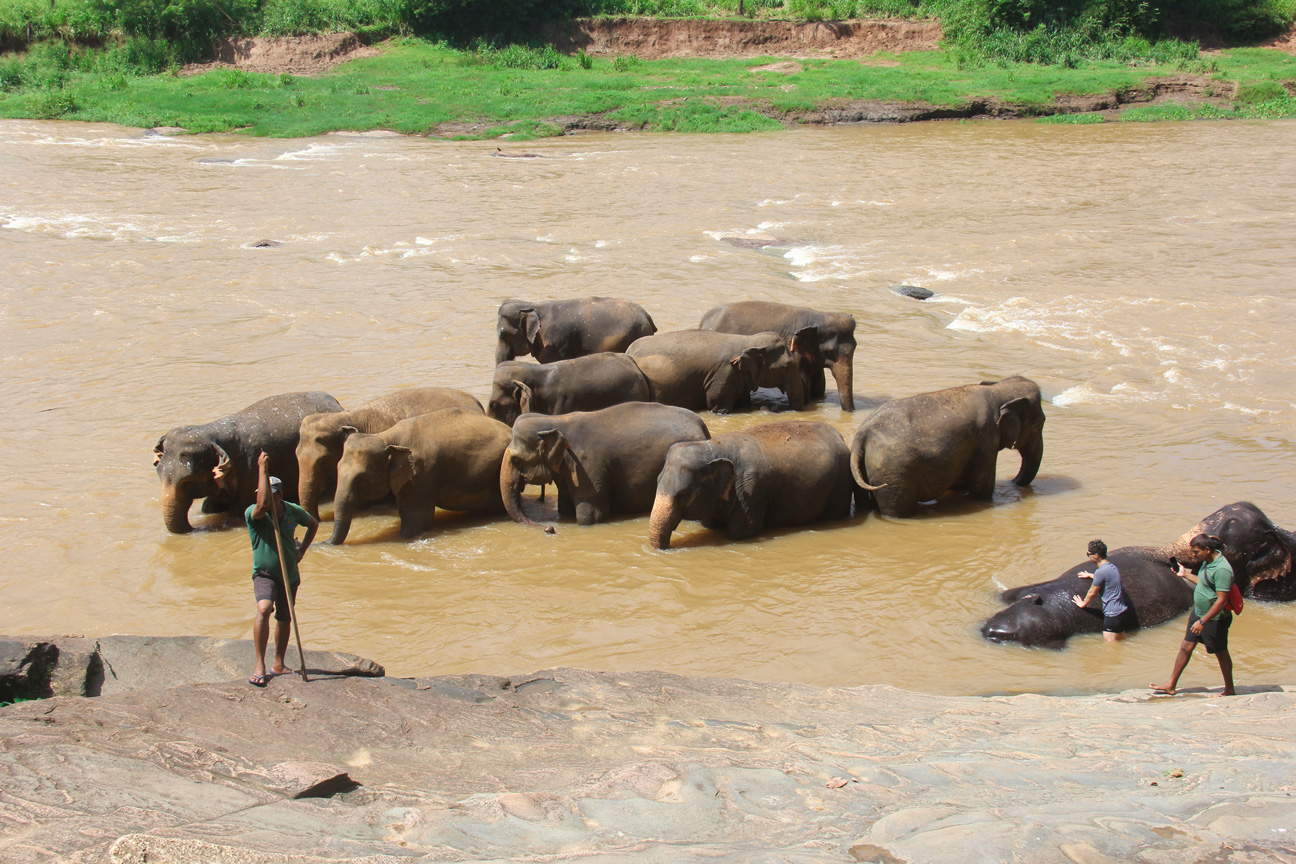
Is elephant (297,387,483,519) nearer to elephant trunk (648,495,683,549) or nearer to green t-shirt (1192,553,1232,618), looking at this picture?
→ elephant trunk (648,495,683,549)

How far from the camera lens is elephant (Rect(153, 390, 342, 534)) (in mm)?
8391

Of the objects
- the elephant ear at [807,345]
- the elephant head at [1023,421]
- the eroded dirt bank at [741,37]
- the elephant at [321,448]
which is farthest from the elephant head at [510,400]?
the eroded dirt bank at [741,37]

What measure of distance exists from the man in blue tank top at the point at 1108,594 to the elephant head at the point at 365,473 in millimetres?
4968

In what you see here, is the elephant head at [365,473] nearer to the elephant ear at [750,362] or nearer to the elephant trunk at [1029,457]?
the elephant ear at [750,362]

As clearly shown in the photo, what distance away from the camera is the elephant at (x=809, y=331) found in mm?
11547

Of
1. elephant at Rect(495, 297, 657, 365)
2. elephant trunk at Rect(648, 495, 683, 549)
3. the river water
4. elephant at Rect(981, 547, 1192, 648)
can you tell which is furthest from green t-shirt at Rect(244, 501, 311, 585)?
elephant at Rect(495, 297, 657, 365)

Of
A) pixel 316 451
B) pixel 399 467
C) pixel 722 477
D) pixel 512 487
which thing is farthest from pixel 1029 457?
pixel 316 451

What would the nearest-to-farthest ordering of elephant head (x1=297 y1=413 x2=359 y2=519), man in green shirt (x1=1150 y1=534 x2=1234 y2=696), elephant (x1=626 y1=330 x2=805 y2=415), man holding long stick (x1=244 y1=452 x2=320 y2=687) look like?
man holding long stick (x1=244 y1=452 x2=320 y2=687), man in green shirt (x1=1150 y1=534 x2=1234 y2=696), elephant head (x1=297 y1=413 x2=359 y2=519), elephant (x1=626 y1=330 x2=805 y2=415)

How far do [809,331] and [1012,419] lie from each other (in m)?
3.16

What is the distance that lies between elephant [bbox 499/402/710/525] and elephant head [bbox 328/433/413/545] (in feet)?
2.74

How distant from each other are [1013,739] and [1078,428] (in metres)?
6.66

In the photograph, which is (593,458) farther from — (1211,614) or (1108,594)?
(1211,614)

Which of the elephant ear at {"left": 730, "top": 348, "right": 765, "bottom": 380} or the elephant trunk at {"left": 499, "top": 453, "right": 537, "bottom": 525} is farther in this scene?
the elephant ear at {"left": 730, "top": 348, "right": 765, "bottom": 380}

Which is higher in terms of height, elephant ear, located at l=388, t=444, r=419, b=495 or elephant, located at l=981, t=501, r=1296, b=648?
elephant ear, located at l=388, t=444, r=419, b=495
